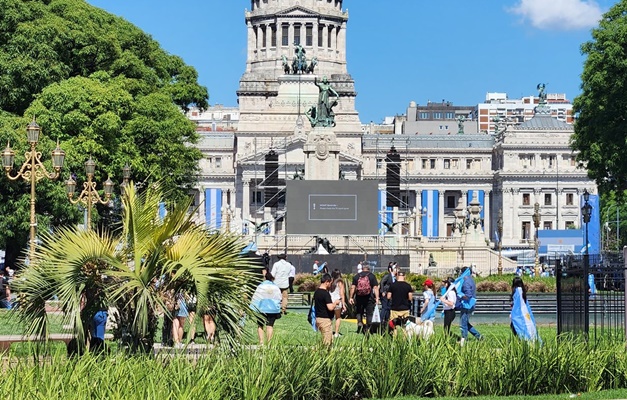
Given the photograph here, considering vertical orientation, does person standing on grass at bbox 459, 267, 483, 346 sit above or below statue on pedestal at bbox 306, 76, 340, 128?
below

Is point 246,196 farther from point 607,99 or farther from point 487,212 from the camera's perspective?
point 607,99

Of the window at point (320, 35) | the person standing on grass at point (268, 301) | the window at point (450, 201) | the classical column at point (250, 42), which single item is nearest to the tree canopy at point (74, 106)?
the person standing on grass at point (268, 301)

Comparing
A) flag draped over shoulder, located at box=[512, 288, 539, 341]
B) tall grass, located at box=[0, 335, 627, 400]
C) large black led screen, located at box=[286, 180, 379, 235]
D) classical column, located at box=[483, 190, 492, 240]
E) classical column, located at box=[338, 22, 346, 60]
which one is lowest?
tall grass, located at box=[0, 335, 627, 400]

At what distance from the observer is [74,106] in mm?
49625

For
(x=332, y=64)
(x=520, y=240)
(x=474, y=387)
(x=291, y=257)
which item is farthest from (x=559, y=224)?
(x=474, y=387)

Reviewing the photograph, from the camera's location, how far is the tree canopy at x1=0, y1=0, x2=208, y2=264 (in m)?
46.7

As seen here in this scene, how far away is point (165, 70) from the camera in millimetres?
63812

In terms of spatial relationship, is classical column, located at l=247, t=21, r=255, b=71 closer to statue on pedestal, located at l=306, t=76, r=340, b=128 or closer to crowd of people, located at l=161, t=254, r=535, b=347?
statue on pedestal, located at l=306, t=76, r=340, b=128

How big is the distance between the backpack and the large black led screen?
3177 centimetres

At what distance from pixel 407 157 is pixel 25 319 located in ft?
418

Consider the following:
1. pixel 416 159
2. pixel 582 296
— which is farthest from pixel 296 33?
pixel 582 296

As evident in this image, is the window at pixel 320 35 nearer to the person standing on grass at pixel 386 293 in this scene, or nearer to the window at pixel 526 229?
the window at pixel 526 229

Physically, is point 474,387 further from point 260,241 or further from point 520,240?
point 520,240

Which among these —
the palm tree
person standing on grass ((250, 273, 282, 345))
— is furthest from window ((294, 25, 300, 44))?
the palm tree
